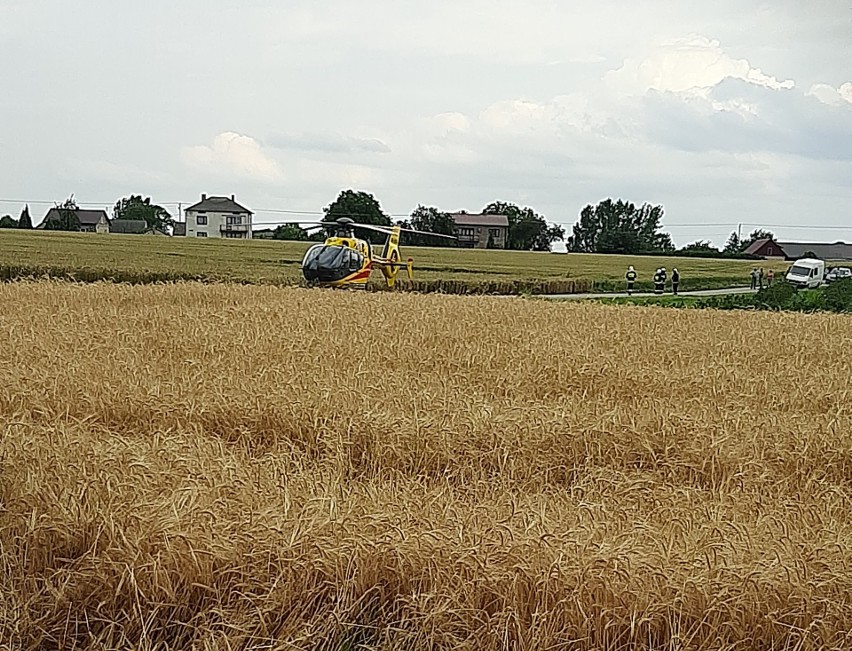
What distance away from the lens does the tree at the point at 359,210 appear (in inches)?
4168

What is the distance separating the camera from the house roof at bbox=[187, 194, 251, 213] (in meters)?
142

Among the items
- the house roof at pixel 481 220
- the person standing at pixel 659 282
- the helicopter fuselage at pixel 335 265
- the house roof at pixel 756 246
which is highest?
the house roof at pixel 481 220

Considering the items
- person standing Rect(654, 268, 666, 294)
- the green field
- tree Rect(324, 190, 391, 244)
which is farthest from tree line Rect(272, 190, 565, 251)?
person standing Rect(654, 268, 666, 294)

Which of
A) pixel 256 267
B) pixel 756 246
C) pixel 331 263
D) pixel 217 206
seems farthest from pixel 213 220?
pixel 331 263

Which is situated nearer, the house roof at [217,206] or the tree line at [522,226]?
the tree line at [522,226]

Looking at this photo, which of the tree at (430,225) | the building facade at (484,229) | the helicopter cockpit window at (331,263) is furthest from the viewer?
the building facade at (484,229)

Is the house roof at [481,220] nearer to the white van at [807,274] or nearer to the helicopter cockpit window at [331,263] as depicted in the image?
the white van at [807,274]

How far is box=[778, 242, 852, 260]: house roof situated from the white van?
74.2m

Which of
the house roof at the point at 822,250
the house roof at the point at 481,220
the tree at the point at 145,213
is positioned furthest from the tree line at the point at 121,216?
the house roof at the point at 822,250

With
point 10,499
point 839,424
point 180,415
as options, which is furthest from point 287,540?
point 839,424

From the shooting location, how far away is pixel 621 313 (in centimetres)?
2161

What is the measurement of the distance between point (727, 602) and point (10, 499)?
14.1 feet

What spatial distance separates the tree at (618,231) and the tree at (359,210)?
1080 inches

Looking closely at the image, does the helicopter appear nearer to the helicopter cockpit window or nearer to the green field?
the helicopter cockpit window
